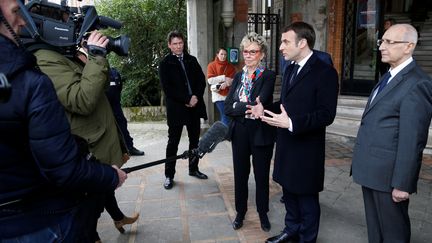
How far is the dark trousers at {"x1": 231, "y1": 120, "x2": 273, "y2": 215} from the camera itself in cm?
334

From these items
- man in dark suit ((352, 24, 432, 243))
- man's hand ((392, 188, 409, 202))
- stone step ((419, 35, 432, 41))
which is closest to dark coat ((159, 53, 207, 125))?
man in dark suit ((352, 24, 432, 243))

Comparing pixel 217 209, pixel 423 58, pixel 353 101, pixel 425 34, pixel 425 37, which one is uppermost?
pixel 425 34

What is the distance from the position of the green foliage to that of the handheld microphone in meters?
6.56

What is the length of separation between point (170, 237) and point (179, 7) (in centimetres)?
664

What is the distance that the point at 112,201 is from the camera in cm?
325

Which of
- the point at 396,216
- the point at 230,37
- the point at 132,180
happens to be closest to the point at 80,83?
the point at 396,216

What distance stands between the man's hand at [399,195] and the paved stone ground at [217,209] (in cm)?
111

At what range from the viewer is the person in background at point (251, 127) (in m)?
3.27

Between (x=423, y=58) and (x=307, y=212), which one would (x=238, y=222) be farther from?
(x=423, y=58)

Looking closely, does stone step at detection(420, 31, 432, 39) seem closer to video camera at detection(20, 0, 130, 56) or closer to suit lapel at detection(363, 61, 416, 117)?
suit lapel at detection(363, 61, 416, 117)

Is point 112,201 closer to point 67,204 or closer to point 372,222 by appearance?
point 67,204

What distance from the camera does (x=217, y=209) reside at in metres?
3.95

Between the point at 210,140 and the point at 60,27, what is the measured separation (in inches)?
47.7

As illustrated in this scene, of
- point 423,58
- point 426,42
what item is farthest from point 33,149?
point 426,42
